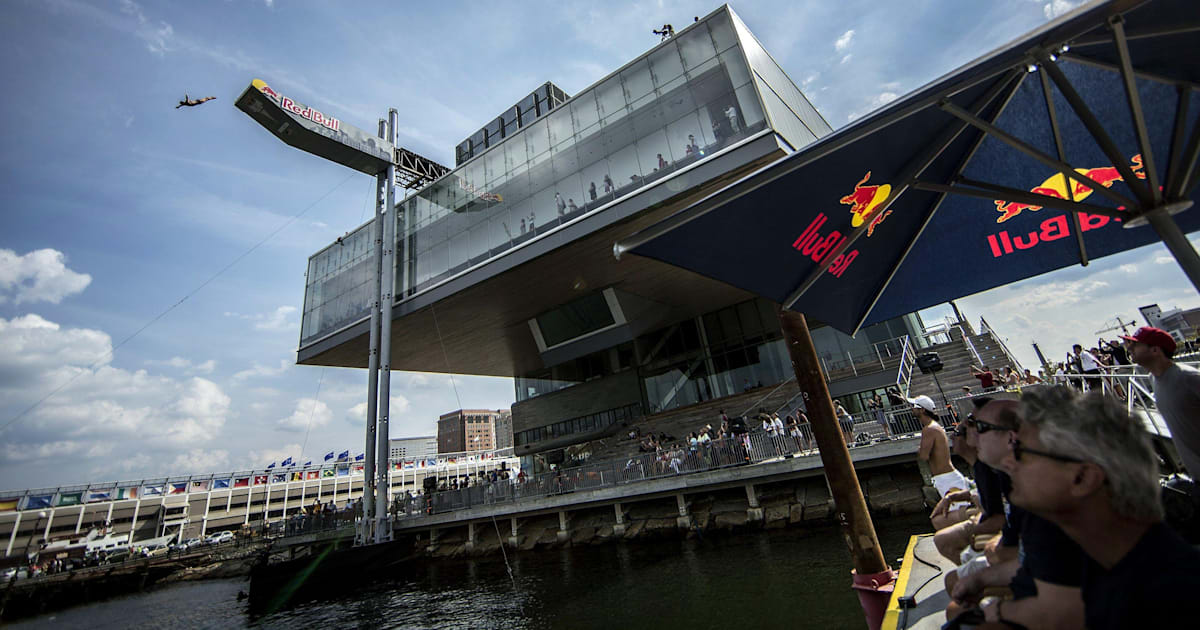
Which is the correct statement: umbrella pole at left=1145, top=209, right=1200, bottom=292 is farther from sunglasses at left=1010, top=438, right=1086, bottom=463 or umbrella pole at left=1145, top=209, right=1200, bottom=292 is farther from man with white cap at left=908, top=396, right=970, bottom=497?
sunglasses at left=1010, top=438, right=1086, bottom=463

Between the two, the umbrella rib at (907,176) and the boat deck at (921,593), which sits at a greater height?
the umbrella rib at (907,176)

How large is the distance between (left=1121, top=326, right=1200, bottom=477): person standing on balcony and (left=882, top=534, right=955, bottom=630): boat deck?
5.81ft

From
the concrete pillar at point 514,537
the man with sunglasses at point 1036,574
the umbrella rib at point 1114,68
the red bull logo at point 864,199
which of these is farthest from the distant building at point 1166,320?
the concrete pillar at point 514,537

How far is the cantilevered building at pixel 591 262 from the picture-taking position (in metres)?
16.4

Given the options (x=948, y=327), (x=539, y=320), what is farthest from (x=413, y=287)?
(x=948, y=327)

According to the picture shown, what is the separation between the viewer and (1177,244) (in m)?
2.74

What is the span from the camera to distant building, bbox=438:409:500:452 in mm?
153625

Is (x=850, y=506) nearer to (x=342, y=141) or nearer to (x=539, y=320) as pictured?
(x=539, y=320)

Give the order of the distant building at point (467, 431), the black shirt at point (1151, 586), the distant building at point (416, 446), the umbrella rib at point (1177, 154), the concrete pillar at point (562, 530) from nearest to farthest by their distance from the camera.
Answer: the black shirt at point (1151, 586) → the umbrella rib at point (1177, 154) → the concrete pillar at point (562, 530) → the distant building at point (416, 446) → the distant building at point (467, 431)

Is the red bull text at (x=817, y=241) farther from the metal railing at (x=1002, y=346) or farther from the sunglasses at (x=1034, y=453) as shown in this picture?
the metal railing at (x=1002, y=346)

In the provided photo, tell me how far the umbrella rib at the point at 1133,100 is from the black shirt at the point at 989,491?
1866mm

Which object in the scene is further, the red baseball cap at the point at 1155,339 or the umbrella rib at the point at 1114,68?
the umbrella rib at the point at 1114,68

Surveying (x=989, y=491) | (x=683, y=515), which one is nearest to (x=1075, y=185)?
(x=989, y=491)

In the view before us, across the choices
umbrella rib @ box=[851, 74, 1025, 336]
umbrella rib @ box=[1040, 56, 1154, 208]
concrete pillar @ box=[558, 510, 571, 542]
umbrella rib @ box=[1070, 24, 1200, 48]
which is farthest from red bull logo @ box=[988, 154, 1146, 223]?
concrete pillar @ box=[558, 510, 571, 542]
